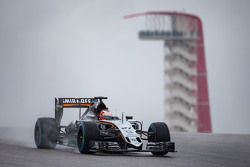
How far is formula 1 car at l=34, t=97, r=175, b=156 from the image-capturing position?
24.1m

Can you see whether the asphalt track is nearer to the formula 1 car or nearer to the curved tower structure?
the formula 1 car

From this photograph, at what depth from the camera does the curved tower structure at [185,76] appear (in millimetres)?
87625

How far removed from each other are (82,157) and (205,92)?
67.7 metres

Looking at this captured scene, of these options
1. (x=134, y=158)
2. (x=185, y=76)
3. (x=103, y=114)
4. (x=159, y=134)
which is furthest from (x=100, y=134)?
(x=185, y=76)

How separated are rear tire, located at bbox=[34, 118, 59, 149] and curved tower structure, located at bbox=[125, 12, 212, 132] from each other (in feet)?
194

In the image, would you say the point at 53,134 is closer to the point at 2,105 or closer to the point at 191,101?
the point at 2,105

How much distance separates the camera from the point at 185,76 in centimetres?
8975

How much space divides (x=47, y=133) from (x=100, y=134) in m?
2.73

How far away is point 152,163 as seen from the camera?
21.5m

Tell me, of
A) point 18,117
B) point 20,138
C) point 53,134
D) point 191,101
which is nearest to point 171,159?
point 53,134

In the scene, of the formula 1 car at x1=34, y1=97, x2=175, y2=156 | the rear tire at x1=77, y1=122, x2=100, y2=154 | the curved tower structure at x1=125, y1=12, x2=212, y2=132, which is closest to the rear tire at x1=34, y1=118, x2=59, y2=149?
the formula 1 car at x1=34, y1=97, x2=175, y2=156

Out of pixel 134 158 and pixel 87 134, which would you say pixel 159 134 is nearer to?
pixel 134 158

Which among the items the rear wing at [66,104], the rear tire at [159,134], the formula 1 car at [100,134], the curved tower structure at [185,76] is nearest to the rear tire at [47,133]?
the formula 1 car at [100,134]

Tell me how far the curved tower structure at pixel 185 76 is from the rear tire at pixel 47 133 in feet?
194
